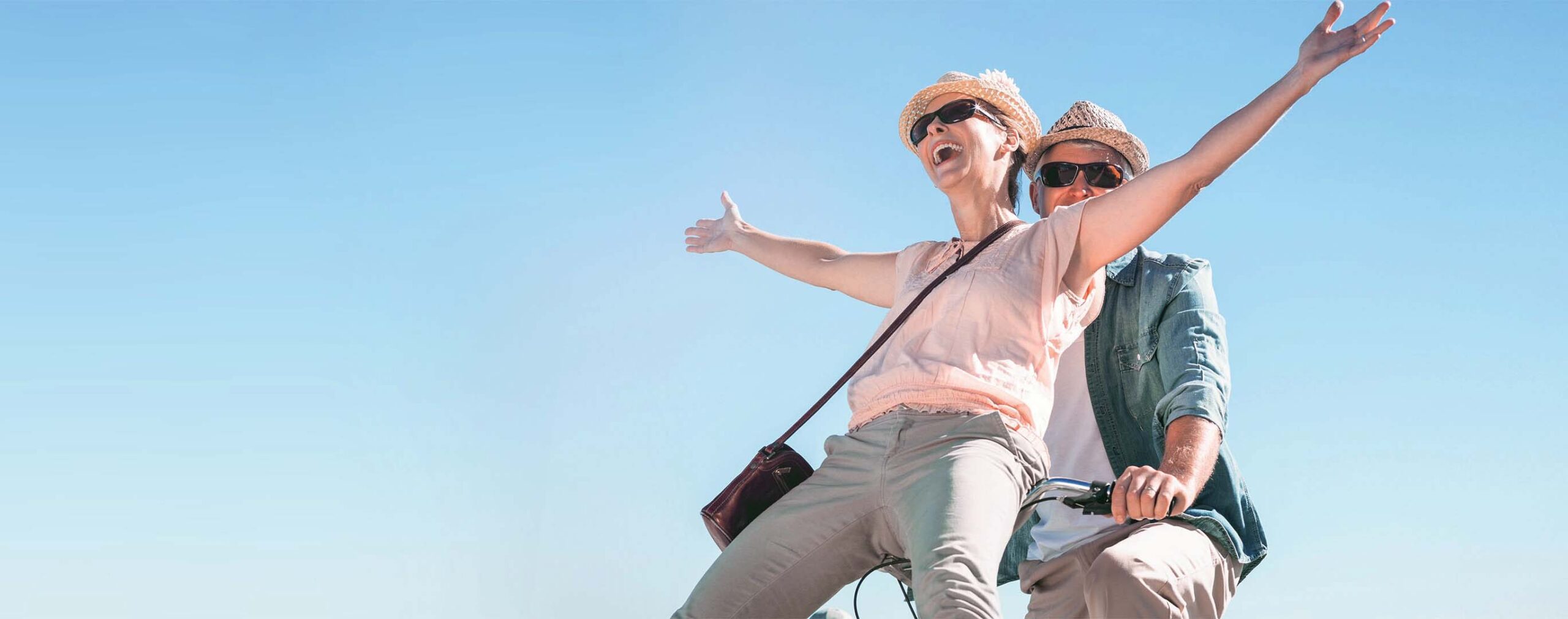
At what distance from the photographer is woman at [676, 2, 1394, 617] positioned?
3729mm

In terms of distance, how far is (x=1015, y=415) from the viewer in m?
4.11

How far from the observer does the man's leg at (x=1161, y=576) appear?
14.5ft

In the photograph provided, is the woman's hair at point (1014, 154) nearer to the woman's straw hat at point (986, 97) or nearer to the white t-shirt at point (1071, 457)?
the woman's straw hat at point (986, 97)

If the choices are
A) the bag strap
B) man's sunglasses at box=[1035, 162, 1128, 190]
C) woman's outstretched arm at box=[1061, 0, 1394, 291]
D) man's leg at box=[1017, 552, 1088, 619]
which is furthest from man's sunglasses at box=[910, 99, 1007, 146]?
man's leg at box=[1017, 552, 1088, 619]

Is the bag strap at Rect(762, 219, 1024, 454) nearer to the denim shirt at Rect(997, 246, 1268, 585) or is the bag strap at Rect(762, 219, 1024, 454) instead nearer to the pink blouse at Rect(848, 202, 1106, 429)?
the pink blouse at Rect(848, 202, 1106, 429)

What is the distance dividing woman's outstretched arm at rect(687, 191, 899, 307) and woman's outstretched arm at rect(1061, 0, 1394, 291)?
1.03 metres

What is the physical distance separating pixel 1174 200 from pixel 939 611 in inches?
55.2

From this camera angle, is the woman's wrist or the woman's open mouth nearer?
the woman's wrist

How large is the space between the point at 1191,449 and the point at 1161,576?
49 cm

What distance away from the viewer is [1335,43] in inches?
153

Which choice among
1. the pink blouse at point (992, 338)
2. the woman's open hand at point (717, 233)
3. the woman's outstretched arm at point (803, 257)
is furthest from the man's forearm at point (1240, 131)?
the woman's open hand at point (717, 233)

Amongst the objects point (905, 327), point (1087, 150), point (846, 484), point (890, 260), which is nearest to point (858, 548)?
point (846, 484)

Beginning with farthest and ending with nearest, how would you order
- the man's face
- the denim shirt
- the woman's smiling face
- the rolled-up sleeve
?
the man's face
the denim shirt
the woman's smiling face
the rolled-up sleeve

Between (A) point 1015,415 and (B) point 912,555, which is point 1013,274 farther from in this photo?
(B) point 912,555
